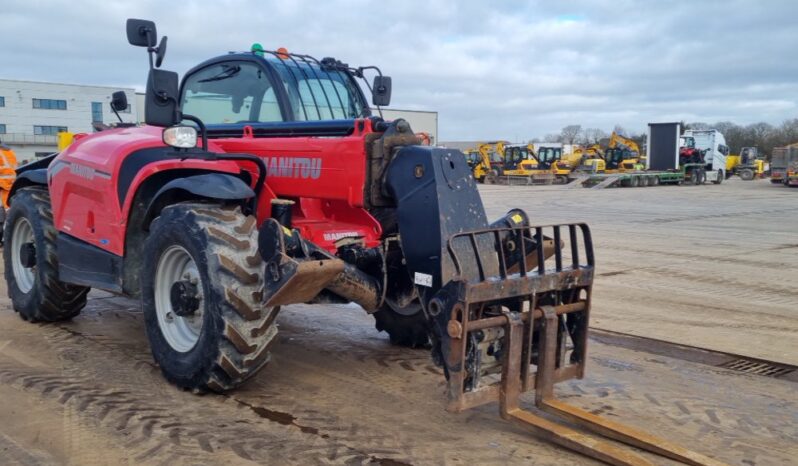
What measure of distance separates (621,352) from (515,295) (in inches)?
96.2

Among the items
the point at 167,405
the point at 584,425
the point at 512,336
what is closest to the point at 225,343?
the point at 167,405

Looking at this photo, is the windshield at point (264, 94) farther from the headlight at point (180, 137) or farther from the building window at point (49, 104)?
the building window at point (49, 104)

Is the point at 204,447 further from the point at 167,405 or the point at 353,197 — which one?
the point at 353,197

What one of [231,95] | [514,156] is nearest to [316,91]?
[231,95]

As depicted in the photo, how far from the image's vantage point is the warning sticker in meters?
4.15

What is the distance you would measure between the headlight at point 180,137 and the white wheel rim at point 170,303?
2.28ft

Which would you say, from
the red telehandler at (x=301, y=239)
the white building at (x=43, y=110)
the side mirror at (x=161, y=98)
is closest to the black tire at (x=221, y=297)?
the red telehandler at (x=301, y=239)

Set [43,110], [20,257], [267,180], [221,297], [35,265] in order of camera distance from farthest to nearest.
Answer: [43,110] < [20,257] < [35,265] < [267,180] < [221,297]

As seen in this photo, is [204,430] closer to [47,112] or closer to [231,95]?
[231,95]

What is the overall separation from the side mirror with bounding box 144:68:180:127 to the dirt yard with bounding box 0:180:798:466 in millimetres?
1784

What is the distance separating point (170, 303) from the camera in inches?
190

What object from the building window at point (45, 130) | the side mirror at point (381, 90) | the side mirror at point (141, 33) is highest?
the building window at point (45, 130)

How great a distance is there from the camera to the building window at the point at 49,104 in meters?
54.4

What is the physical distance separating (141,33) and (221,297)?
189cm
